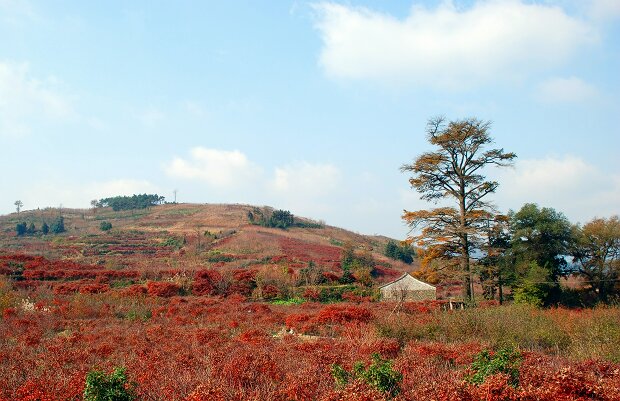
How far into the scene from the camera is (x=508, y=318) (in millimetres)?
15453

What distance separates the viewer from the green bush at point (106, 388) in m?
6.25

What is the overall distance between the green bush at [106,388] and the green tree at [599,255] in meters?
26.4

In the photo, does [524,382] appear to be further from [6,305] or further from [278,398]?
[6,305]

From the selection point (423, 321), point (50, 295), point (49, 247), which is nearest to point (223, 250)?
point (49, 247)

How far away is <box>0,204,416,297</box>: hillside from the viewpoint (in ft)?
112

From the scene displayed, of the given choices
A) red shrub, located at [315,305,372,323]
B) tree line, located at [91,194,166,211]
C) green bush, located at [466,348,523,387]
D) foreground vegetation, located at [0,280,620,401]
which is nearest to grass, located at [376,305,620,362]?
foreground vegetation, located at [0,280,620,401]

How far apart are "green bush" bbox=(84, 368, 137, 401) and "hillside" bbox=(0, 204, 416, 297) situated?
2429 cm

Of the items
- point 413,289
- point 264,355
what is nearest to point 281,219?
Result: point 413,289

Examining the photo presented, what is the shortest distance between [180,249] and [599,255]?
4259 cm

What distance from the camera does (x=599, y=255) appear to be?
26734 mm

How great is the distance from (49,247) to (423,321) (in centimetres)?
5070

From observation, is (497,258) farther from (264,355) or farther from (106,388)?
(106,388)

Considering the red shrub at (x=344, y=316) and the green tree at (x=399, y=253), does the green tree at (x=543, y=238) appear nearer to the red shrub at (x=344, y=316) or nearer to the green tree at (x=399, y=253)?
the red shrub at (x=344, y=316)

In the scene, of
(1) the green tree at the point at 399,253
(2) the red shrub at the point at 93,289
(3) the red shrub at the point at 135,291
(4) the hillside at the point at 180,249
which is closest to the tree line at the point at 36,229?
(4) the hillside at the point at 180,249
